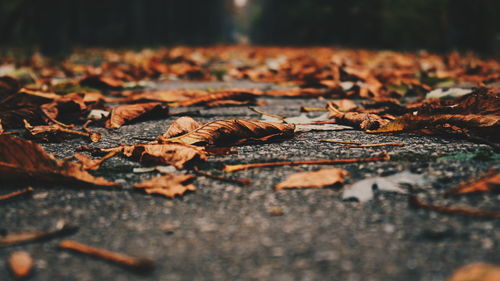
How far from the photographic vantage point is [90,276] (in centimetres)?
68

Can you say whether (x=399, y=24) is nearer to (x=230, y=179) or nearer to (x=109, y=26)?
(x=109, y=26)

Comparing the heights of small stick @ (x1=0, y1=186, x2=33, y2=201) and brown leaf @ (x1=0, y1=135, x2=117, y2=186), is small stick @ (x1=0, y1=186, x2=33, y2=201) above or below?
below

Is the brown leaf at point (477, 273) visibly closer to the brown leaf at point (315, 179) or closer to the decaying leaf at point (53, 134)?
the brown leaf at point (315, 179)

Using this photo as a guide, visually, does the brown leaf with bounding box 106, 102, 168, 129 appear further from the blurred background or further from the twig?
the blurred background

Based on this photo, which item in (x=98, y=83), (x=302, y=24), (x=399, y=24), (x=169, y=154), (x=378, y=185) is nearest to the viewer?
(x=378, y=185)

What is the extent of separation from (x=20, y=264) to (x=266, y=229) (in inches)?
14.3

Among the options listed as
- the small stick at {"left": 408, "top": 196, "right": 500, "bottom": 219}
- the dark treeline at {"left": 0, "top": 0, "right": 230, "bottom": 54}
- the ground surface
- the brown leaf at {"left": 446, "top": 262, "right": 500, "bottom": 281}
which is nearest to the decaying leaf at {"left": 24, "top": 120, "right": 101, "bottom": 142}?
the ground surface

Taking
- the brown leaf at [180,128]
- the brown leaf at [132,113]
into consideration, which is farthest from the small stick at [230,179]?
the brown leaf at [132,113]

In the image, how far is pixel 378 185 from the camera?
3.19 ft

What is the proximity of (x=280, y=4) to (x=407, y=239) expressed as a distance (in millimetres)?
24960

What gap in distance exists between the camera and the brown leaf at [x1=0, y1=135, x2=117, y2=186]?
40.8 inches

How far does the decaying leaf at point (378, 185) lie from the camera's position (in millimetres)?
932

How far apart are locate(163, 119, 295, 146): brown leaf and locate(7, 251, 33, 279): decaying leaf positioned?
608mm

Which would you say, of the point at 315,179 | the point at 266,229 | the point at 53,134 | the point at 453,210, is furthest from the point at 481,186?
the point at 53,134
